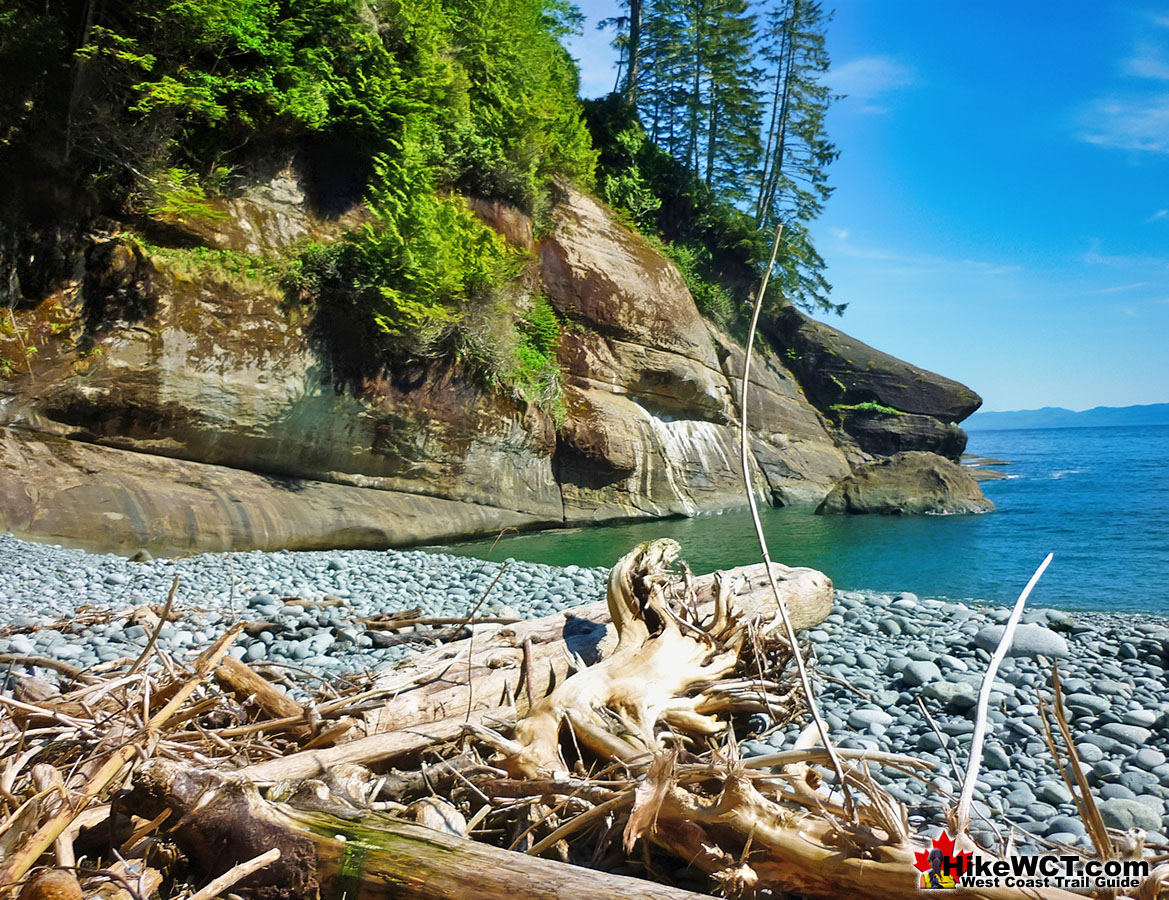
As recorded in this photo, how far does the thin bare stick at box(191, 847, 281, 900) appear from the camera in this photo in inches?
55.6

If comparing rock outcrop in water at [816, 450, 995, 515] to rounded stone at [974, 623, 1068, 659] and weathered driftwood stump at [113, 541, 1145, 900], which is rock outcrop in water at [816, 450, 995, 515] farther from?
weathered driftwood stump at [113, 541, 1145, 900]

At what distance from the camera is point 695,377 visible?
16859 mm

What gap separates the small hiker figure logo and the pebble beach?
5.9 inches

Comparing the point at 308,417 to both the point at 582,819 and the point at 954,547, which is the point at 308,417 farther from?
the point at 954,547

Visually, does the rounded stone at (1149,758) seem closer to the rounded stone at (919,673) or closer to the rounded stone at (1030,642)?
the rounded stone at (919,673)

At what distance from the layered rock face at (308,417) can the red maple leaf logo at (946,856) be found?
29.9ft

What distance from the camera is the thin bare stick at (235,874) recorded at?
55.6 inches

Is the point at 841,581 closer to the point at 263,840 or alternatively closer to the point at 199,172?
the point at 263,840

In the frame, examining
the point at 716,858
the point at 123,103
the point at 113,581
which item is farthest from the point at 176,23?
the point at 716,858

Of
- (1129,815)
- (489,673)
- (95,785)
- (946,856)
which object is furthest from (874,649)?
(95,785)

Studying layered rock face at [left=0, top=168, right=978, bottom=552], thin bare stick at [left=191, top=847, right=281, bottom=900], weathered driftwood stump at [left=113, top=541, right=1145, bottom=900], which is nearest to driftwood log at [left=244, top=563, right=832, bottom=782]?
weathered driftwood stump at [left=113, top=541, right=1145, bottom=900]

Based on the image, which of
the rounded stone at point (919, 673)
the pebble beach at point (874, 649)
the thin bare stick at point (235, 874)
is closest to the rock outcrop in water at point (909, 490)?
the pebble beach at point (874, 649)

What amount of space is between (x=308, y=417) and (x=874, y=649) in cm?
841

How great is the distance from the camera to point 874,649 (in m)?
4.90
